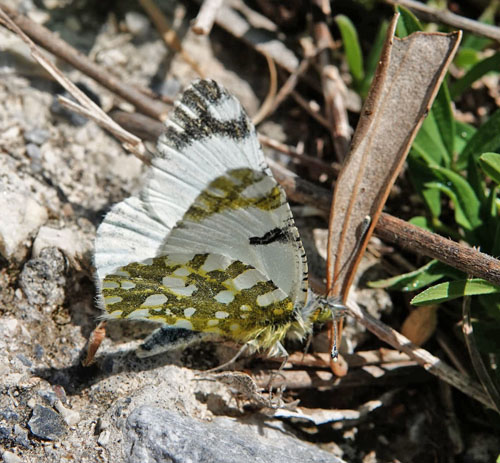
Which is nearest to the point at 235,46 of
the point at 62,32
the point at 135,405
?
the point at 62,32

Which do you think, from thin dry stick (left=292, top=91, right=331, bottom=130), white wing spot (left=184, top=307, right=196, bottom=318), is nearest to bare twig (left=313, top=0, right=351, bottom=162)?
thin dry stick (left=292, top=91, right=331, bottom=130)

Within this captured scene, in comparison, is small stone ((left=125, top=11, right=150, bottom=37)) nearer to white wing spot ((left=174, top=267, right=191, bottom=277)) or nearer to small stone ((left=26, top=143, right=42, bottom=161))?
small stone ((left=26, top=143, right=42, bottom=161))

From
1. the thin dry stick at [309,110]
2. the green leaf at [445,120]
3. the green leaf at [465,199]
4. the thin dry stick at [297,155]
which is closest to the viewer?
the green leaf at [465,199]

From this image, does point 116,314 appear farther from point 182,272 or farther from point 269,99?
point 269,99

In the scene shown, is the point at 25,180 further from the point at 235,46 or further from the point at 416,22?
the point at 416,22

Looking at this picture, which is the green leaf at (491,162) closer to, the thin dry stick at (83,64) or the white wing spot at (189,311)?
the white wing spot at (189,311)

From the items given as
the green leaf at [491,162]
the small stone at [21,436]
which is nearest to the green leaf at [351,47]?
the green leaf at [491,162]

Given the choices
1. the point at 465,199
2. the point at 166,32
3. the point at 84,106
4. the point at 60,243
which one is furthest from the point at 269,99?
the point at 60,243
